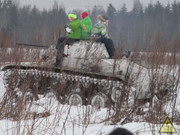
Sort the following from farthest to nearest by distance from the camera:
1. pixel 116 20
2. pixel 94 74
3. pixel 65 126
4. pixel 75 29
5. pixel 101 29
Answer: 1. pixel 116 20
2. pixel 101 29
3. pixel 75 29
4. pixel 94 74
5. pixel 65 126

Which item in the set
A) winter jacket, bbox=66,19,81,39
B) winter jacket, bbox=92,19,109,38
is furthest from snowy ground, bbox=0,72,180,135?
winter jacket, bbox=92,19,109,38

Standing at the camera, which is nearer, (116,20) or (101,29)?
(101,29)

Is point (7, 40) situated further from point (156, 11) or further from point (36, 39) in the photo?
point (156, 11)

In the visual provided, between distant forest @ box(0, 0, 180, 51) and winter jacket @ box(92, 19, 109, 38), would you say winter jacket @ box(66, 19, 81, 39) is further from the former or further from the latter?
distant forest @ box(0, 0, 180, 51)

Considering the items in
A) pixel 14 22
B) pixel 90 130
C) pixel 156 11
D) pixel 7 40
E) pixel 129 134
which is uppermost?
pixel 156 11

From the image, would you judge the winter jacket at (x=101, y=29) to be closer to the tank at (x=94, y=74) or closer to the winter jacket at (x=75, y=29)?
the winter jacket at (x=75, y=29)

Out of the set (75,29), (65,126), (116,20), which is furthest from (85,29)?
(116,20)

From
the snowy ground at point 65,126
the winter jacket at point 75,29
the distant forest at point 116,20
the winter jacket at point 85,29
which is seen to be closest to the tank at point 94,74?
the winter jacket at point 75,29

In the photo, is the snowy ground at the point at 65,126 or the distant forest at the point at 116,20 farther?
the distant forest at the point at 116,20

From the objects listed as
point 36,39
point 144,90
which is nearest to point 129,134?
point 144,90

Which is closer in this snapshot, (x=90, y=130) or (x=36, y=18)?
(x=90, y=130)

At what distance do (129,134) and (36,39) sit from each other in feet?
29.4

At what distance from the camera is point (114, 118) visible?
3535 mm

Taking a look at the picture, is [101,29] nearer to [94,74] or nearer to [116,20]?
[94,74]
